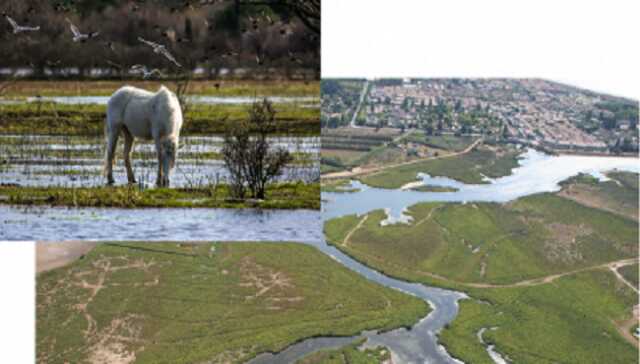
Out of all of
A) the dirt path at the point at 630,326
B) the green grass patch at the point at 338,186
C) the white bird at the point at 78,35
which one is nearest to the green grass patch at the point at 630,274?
the dirt path at the point at 630,326

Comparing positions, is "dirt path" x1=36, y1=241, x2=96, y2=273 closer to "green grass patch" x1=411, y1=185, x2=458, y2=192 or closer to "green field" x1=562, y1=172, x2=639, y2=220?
"green grass patch" x1=411, y1=185, x2=458, y2=192

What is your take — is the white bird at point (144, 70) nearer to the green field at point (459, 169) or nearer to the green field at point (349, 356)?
the green field at point (349, 356)

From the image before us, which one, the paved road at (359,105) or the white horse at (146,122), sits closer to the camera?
the white horse at (146,122)

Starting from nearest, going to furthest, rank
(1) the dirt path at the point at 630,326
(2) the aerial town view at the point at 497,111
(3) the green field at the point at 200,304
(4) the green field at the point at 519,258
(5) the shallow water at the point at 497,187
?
(2) the aerial town view at the point at 497,111 < (3) the green field at the point at 200,304 < (5) the shallow water at the point at 497,187 < (1) the dirt path at the point at 630,326 < (4) the green field at the point at 519,258

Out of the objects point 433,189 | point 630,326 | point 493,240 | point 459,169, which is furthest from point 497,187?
point 630,326

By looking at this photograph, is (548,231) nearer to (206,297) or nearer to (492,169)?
(492,169)

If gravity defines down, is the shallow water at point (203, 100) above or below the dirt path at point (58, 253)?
above
